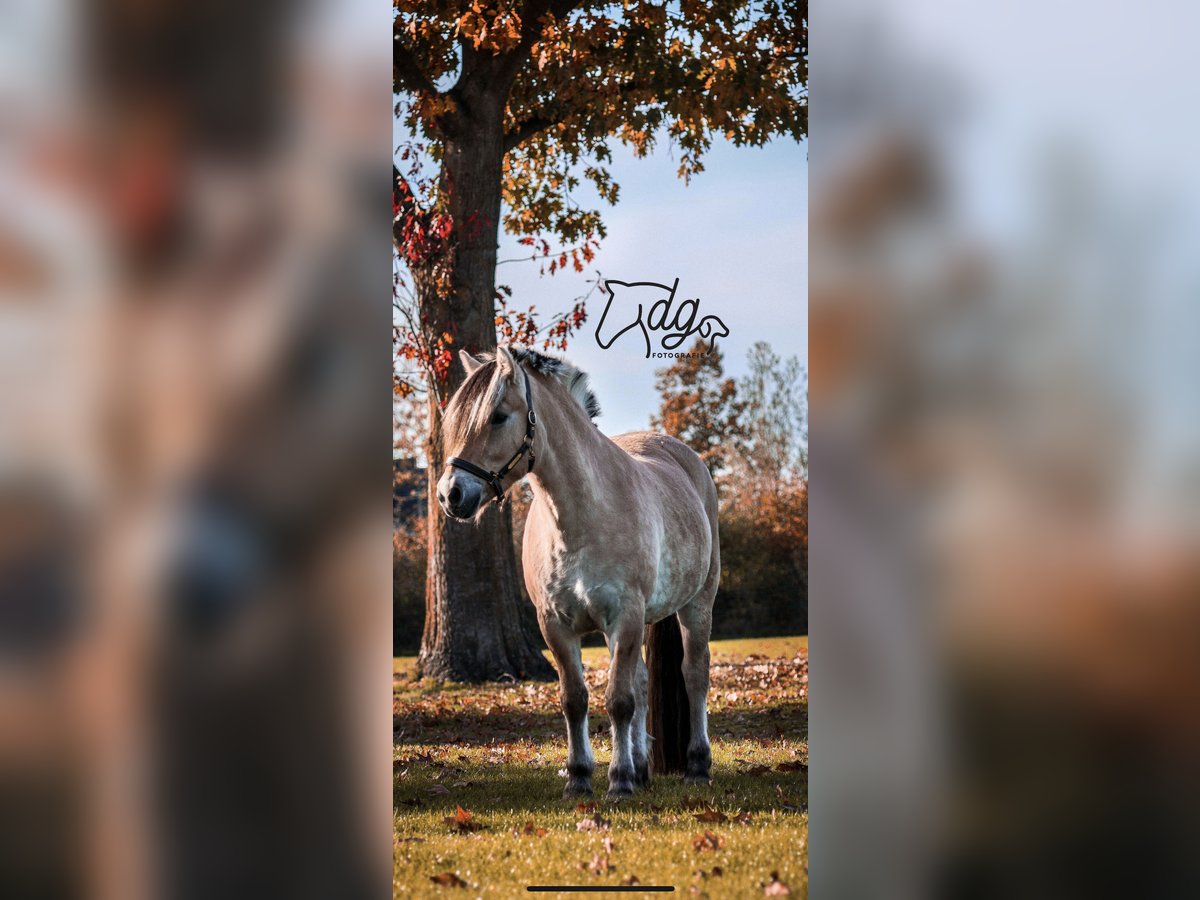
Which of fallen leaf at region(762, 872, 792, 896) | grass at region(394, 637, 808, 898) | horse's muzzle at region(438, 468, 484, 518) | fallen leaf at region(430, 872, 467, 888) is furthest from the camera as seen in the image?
horse's muzzle at region(438, 468, 484, 518)

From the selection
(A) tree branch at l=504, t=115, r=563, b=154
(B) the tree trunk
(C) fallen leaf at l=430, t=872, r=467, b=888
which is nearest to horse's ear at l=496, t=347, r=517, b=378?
(B) the tree trunk

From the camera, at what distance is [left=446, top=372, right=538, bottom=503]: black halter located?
4.28 m

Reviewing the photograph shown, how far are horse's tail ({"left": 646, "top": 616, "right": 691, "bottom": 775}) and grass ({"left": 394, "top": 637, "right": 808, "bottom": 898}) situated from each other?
0.43 feet

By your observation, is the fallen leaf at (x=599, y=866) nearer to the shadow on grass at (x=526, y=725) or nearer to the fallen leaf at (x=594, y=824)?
the fallen leaf at (x=594, y=824)

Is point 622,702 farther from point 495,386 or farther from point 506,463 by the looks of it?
point 495,386

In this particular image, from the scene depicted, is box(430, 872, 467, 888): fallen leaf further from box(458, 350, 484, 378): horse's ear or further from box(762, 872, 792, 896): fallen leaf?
box(458, 350, 484, 378): horse's ear

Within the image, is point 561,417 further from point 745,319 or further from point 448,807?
point 448,807

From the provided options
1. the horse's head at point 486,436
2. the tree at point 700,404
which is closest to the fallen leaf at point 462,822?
the horse's head at point 486,436

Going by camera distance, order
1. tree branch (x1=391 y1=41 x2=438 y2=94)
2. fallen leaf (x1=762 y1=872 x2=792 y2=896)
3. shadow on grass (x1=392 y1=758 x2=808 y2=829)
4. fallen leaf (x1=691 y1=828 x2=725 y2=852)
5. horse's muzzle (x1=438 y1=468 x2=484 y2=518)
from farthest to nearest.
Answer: tree branch (x1=391 y1=41 x2=438 y2=94) → shadow on grass (x1=392 y1=758 x2=808 y2=829) → horse's muzzle (x1=438 y1=468 x2=484 y2=518) → fallen leaf (x1=691 y1=828 x2=725 y2=852) → fallen leaf (x1=762 y1=872 x2=792 y2=896)
